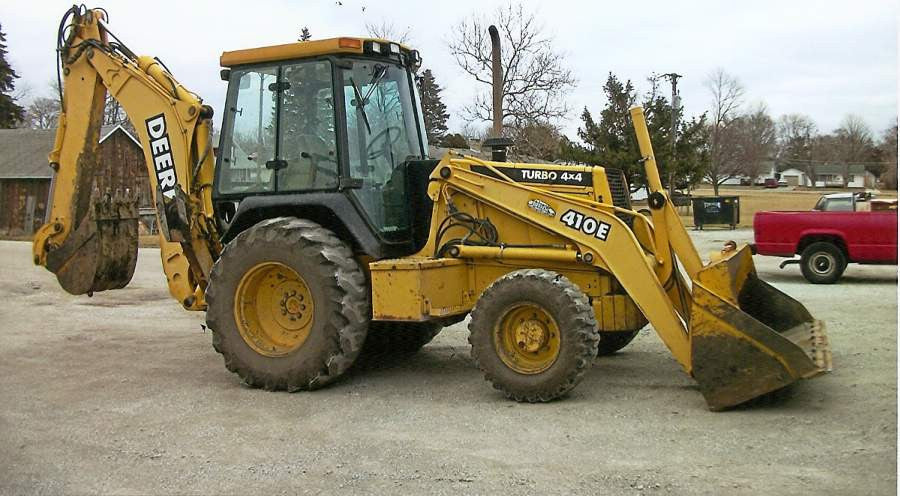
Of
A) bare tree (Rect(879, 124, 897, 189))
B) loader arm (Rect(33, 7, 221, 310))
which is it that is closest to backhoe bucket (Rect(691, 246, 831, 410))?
bare tree (Rect(879, 124, 897, 189))

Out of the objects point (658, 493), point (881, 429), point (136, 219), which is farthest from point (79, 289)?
point (881, 429)

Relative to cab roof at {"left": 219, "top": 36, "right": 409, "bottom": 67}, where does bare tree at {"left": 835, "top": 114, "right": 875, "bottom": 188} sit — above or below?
below

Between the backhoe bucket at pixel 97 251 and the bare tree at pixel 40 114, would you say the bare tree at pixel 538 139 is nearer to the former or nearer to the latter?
the backhoe bucket at pixel 97 251

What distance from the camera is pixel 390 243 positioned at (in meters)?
7.56

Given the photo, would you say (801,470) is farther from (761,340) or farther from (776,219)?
(776,219)

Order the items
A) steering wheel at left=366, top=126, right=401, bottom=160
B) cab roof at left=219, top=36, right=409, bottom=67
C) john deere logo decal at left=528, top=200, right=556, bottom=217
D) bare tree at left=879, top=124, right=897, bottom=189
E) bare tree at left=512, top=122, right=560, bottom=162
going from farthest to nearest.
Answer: bare tree at left=512, top=122, right=560, bottom=162, steering wheel at left=366, top=126, right=401, bottom=160, cab roof at left=219, top=36, right=409, bottom=67, john deere logo decal at left=528, top=200, right=556, bottom=217, bare tree at left=879, top=124, right=897, bottom=189

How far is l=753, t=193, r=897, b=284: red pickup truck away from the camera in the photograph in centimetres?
1538

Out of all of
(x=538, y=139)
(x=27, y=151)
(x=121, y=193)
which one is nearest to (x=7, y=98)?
(x=27, y=151)

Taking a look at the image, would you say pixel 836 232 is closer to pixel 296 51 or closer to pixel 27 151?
pixel 296 51

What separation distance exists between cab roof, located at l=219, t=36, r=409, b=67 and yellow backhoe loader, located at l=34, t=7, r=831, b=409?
0.02 metres

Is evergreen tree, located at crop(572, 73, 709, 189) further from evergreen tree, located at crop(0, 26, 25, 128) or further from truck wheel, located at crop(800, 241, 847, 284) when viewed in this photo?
evergreen tree, located at crop(0, 26, 25, 128)

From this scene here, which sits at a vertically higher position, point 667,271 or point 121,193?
point 121,193

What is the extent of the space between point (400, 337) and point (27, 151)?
3768 centimetres

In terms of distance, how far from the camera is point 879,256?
15.4m
